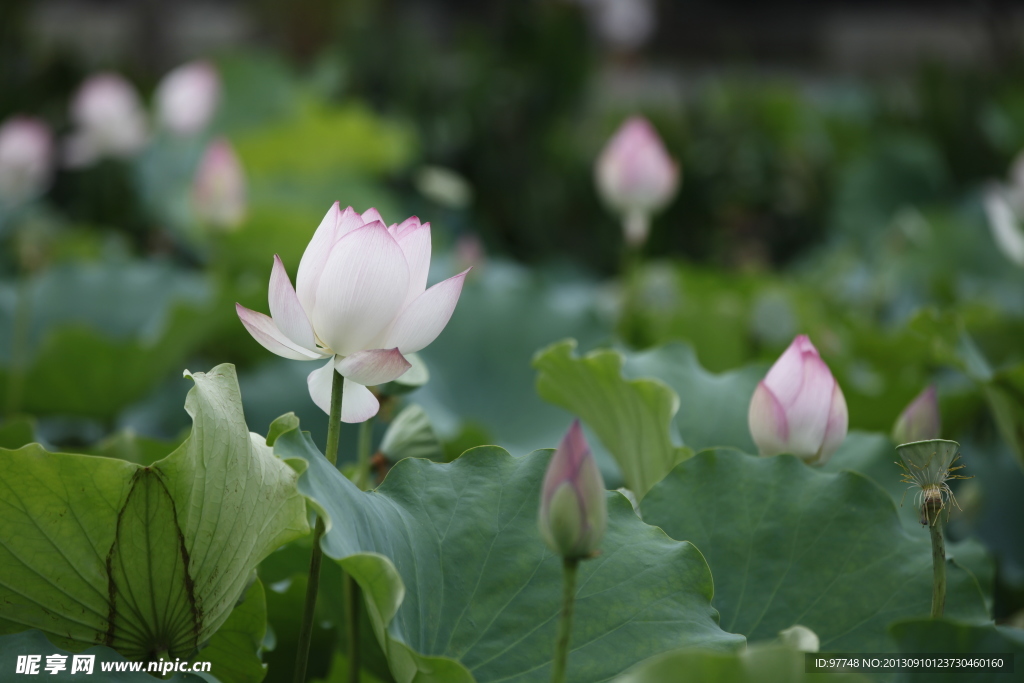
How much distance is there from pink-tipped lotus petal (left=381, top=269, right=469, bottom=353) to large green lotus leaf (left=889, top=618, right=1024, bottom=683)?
0.97ft

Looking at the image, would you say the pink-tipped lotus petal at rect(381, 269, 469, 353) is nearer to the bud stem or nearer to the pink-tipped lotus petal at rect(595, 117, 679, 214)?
the bud stem

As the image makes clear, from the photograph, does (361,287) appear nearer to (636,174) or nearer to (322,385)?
(322,385)

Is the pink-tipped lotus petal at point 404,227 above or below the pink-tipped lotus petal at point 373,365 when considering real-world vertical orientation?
above

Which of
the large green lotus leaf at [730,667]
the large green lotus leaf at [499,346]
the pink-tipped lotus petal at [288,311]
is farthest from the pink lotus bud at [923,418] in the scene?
the large green lotus leaf at [499,346]

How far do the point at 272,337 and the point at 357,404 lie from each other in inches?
2.7

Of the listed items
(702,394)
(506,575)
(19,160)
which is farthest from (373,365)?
(19,160)

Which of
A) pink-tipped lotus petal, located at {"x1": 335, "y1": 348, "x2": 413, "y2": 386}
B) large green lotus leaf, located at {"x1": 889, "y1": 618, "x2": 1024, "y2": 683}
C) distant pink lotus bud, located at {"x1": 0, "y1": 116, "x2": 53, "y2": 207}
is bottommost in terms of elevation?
large green lotus leaf, located at {"x1": 889, "y1": 618, "x2": 1024, "y2": 683}

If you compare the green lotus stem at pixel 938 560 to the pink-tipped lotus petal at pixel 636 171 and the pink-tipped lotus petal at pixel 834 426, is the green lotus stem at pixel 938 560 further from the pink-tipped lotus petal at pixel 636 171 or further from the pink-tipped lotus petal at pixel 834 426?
the pink-tipped lotus petal at pixel 636 171

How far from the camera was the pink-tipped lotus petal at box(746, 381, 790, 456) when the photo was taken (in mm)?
654

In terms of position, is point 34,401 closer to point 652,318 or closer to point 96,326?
point 96,326

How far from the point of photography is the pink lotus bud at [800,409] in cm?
64

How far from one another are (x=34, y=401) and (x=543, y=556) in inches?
37.7

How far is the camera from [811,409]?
2.12 ft

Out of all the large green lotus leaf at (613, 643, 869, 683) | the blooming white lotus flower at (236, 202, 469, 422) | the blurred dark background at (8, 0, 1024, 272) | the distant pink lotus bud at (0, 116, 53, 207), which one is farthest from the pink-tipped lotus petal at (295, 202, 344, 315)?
the blurred dark background at (8, 0, 1024, 272)
